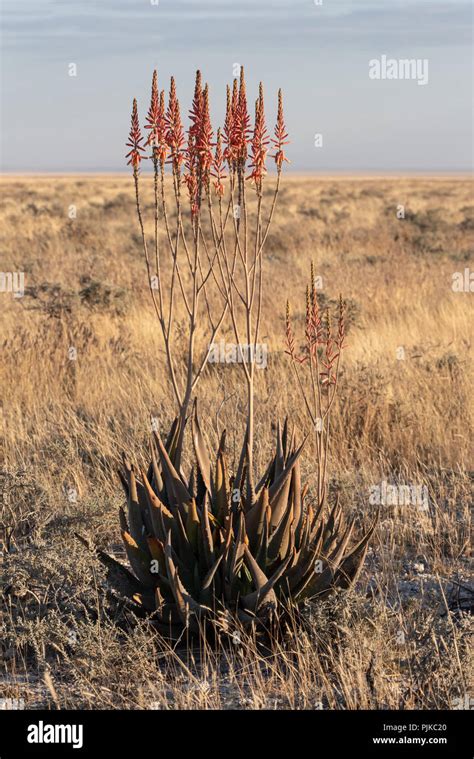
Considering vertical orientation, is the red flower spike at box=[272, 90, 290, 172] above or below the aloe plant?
above

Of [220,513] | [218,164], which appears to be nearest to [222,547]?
[220,513]

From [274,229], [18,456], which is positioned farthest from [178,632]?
[274,229]

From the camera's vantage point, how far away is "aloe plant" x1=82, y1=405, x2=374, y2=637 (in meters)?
3.71

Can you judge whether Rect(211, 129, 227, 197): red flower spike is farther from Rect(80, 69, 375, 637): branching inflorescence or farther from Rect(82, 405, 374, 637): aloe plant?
Rect(82, 405, 374, 637): aloe plant

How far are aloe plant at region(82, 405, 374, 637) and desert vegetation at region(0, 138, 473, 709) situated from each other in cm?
11

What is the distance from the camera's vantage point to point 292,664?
3.64m

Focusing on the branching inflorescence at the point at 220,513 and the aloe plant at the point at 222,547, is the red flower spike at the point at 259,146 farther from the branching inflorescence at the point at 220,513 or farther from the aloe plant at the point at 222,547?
the aloe plant at the point at 222,547

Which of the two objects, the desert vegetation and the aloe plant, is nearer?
the desert vegetation

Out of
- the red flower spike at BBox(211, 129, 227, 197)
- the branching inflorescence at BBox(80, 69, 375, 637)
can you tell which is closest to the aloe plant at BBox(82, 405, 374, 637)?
the branching inflorescence at BBox(80, 69, 375, 637)

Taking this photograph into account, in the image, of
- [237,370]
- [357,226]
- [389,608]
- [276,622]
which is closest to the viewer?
[276,622]

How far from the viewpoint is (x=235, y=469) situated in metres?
5.48

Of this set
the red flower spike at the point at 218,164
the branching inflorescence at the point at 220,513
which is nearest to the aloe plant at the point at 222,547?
the branching inflorescence at the point at 220,513

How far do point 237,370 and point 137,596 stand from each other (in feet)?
15.3

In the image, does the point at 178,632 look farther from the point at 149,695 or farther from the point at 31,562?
the point at 31,562
